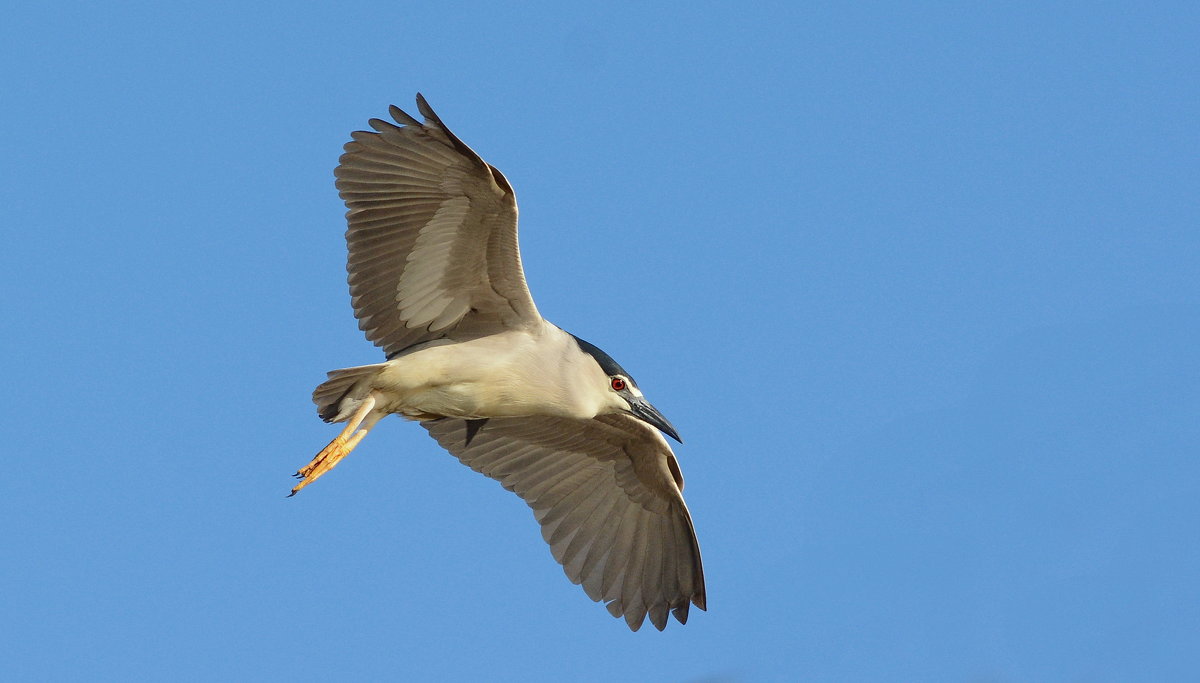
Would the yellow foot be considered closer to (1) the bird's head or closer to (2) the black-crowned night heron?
(2) the black-crowned night heron

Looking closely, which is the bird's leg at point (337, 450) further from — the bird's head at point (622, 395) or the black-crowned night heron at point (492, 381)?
the bird's head at point (622, 395)

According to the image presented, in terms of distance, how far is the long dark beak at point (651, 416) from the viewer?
993cm

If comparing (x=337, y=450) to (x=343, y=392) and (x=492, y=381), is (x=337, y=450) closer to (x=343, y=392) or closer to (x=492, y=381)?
(x=343, y=392)

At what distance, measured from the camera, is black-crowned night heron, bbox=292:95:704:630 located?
9039 millimetres

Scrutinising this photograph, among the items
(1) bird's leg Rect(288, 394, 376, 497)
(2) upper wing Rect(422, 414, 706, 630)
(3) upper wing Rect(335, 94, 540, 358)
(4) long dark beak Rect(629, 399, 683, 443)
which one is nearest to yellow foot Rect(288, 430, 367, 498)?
(1) bird's leg Rect(288, 394, 376, 497)

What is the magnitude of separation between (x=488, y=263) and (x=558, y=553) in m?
2.57

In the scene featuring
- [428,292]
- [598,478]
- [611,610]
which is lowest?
[611,610]

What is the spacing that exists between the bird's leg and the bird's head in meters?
1.50

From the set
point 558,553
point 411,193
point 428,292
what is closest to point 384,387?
point 428,292

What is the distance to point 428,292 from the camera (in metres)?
9.49

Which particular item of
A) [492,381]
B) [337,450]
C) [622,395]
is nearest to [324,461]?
[337,450]

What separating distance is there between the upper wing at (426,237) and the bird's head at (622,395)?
554 millimetres

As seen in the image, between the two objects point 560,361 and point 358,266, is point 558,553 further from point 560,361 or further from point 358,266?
point 358,266

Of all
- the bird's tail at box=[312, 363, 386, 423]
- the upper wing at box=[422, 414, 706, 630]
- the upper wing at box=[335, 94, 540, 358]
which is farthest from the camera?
the upper wing at box=[422, 414, 706, 630]
